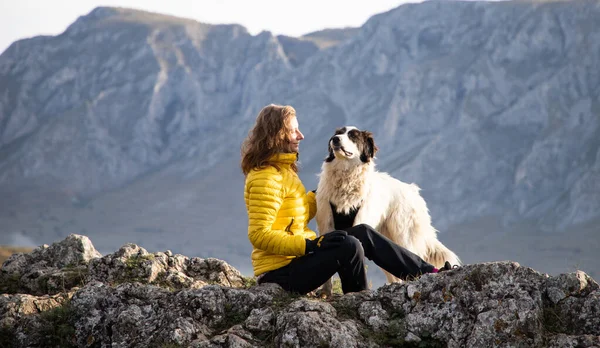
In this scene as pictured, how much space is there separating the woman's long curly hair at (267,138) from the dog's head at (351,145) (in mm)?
1569

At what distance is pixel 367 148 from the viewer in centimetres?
1082

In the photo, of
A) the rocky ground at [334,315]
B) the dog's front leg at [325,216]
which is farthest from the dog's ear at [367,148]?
the rocky ground at [334,315]

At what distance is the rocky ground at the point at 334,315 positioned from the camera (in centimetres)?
754

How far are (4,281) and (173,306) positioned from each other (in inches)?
145

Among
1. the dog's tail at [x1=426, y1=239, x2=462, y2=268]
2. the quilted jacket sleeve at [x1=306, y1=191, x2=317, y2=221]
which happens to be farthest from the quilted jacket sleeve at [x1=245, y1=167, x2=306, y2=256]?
the dog's tail at [x1=426, y1=239, x2=462, y2=268]

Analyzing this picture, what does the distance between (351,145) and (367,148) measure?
299 mm

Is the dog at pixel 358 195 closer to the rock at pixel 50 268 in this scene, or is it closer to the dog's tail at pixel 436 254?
the dog's tail at pixel 436 254

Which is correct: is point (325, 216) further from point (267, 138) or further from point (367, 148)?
point (267, 138)

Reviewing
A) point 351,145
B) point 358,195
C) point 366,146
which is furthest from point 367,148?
point 358,195

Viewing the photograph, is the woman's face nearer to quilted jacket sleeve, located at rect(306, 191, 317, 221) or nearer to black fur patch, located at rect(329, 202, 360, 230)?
quilted jacket sleeve, located at rect(306, 191, 317, 221)

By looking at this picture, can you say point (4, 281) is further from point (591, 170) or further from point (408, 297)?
point (591, 170)

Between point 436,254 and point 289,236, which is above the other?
point 436,254

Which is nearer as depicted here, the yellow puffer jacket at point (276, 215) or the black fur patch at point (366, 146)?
the yellow puffer jacket at point (276, 215)

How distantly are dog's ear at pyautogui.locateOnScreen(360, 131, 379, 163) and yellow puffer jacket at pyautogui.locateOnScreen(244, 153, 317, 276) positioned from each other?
1630 millimetres
